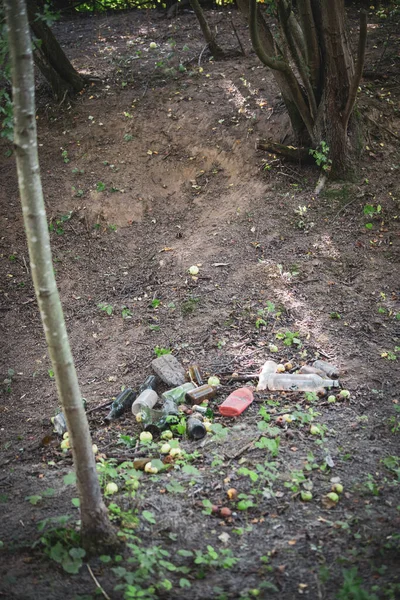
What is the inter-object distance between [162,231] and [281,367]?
10.6ft

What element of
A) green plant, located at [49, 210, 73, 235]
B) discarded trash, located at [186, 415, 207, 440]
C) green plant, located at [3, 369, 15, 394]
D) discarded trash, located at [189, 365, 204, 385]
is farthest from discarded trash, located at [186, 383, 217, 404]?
green plant, located at [49, 210, 73, 235]

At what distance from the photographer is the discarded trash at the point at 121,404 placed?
449 cm

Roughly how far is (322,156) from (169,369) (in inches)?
145

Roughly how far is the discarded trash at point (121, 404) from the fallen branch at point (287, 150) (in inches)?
159

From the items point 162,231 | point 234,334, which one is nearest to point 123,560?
point 234,334

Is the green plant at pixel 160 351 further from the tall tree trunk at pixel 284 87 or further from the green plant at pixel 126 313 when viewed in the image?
the tall tree trunk at pixel 284 87

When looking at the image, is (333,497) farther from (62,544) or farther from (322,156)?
(322,156)

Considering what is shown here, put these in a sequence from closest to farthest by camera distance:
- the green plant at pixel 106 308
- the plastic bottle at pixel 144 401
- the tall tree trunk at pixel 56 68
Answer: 1. the plastic bottle at pixel 144 401
2. the green plant at pixel 106 308
3. the tall tree trunk at pixel 56 68

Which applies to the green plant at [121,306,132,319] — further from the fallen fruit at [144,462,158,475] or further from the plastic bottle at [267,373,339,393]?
the fallen fruit at [144,462,158,475]

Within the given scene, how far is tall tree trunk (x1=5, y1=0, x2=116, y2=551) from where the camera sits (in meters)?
2.38

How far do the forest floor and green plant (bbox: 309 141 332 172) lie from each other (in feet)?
0.84

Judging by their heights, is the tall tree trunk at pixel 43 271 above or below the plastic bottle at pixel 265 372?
above

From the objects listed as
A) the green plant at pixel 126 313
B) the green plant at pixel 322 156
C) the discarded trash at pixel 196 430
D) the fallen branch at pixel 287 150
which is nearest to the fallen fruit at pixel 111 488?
the discarded trash at pixel 196 430

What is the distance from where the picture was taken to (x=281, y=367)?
4.69 metres
